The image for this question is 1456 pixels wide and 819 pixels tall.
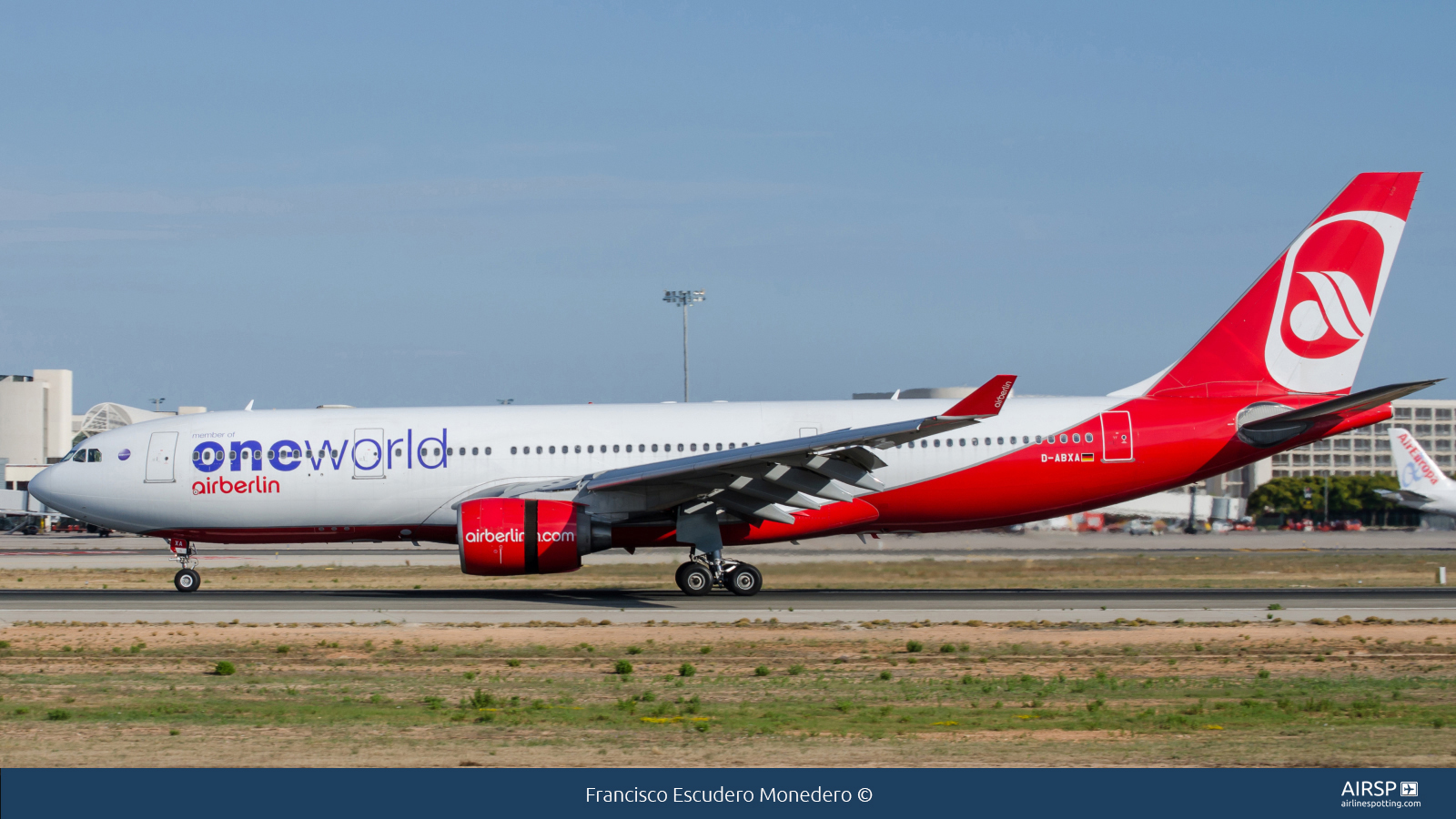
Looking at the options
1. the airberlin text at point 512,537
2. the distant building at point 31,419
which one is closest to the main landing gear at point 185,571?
the airberlin text at point 512,537

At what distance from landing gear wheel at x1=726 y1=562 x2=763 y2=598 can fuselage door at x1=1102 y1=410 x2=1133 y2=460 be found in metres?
6.67

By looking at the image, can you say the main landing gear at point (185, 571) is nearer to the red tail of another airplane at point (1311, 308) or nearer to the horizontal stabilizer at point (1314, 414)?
the red tail of another airplane at point (1311, 308)

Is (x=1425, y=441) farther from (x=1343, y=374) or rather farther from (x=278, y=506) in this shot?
(x=278, y=506)

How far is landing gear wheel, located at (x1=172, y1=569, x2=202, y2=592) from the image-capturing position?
2355 centimetres

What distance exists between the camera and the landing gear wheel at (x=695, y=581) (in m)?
21.9

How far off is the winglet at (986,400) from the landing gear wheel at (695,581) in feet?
17.5

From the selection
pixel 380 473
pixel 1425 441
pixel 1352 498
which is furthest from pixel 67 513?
pixel 1425 441

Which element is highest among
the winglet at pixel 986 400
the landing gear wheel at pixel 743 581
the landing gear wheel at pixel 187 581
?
the winglet at pixel 986 400

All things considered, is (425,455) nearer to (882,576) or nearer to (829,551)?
(882,576)

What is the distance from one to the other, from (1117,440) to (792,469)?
6.26 metres

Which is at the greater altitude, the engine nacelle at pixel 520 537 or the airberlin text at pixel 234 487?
the airberlin text at pixel 234 487

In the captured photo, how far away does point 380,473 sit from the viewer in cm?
2316

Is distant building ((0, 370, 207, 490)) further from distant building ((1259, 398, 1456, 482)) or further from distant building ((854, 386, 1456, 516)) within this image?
distant building ((1259, 398, 1456, 482))
